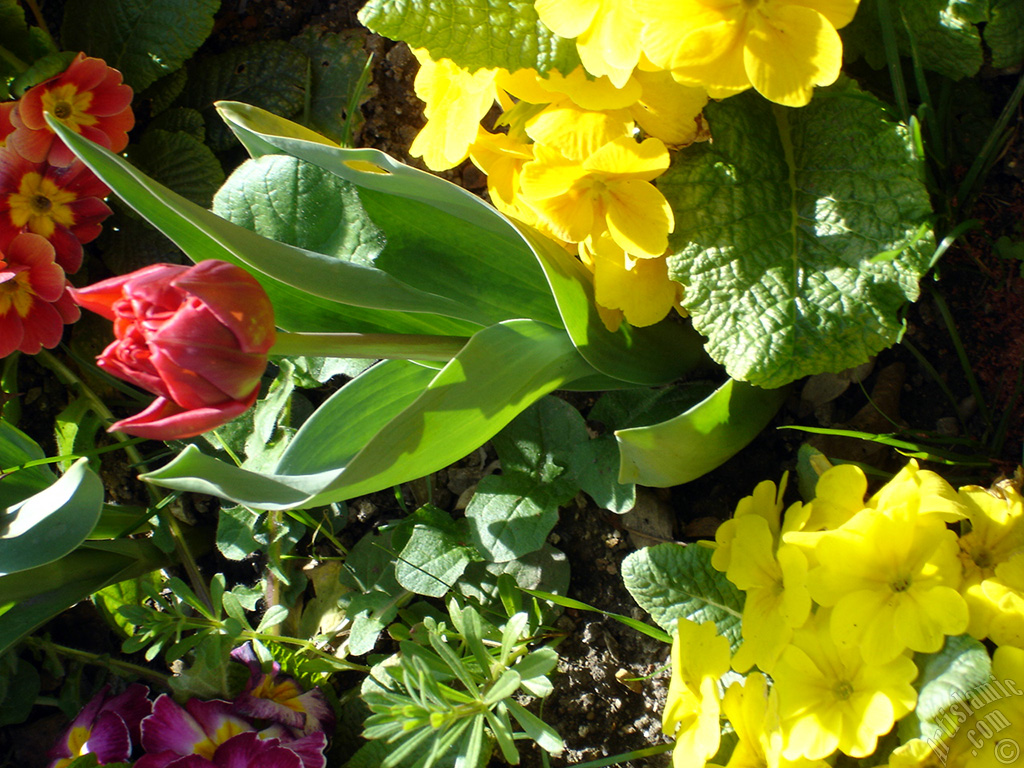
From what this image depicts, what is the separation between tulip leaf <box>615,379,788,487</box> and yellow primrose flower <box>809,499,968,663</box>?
19 centimetres

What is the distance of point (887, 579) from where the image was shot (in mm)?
804

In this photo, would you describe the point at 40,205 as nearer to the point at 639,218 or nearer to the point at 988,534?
the point at 639,218

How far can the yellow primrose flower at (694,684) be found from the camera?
84 centimetres

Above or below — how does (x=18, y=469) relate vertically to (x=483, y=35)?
below

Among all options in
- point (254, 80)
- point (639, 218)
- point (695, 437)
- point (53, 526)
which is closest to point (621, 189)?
point (639, 218)

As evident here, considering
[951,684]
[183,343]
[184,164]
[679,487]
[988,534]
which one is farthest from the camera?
[184,164]

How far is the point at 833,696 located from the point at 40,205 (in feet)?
4.50

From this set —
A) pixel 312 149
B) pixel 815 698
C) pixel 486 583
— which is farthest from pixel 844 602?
pixel 312 149

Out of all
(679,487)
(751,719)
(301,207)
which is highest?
(301,207)

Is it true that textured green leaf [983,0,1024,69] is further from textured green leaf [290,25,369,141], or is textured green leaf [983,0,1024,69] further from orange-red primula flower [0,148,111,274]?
orange-red primula flower [0,148,111,274]

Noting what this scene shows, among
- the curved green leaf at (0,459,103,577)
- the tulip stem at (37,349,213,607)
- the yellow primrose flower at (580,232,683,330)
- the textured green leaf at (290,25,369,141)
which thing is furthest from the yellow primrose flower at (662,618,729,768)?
the textured green leaf at (290,25,369,141)

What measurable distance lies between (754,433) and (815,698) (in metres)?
0.35

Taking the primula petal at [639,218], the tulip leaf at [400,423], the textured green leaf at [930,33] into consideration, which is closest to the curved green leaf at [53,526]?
the tulip leaf at [400,423]

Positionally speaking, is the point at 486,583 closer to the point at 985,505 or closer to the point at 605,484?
the point at 605,484
